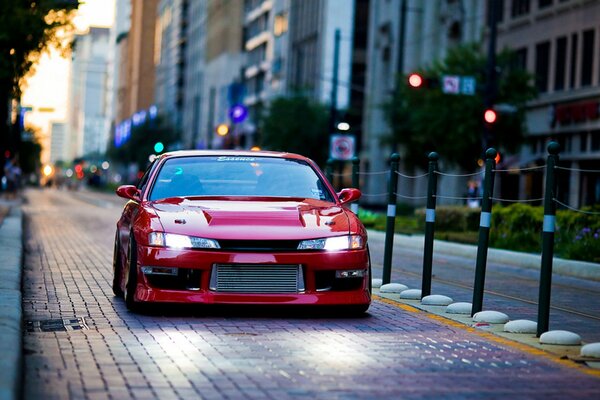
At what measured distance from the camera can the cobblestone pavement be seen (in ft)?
25.5

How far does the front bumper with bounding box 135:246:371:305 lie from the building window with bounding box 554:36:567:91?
40.7 metres

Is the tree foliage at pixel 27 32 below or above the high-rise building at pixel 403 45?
below

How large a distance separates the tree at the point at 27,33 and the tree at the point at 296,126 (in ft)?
157

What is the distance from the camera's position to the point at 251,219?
1169 cm

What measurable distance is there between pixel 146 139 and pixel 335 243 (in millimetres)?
135784

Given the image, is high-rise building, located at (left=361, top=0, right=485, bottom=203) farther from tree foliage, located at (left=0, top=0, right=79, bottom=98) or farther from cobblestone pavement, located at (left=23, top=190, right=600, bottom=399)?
cobblestone pavement, located at (left=23, top=190, right=600, bottom=399)

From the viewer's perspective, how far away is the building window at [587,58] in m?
48.5

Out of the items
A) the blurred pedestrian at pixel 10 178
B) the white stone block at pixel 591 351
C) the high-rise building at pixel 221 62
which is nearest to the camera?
the white stone block at pixel 591 351

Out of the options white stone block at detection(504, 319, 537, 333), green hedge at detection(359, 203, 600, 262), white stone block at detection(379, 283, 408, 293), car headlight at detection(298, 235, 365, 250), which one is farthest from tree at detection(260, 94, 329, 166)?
white stone block at detection(504, 319, 537, 333)

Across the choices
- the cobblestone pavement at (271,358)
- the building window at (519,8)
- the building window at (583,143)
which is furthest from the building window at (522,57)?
the cobblestone pavement at (271,358)

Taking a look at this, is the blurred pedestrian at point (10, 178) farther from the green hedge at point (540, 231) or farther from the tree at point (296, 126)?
the green hedge at point (540, 231)

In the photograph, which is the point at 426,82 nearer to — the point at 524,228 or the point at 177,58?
the point at 524,228

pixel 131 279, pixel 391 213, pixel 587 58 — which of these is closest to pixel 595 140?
pixel 587 58


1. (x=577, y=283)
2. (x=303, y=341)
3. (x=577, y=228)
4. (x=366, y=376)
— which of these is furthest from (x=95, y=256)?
(x=366, y=376)
